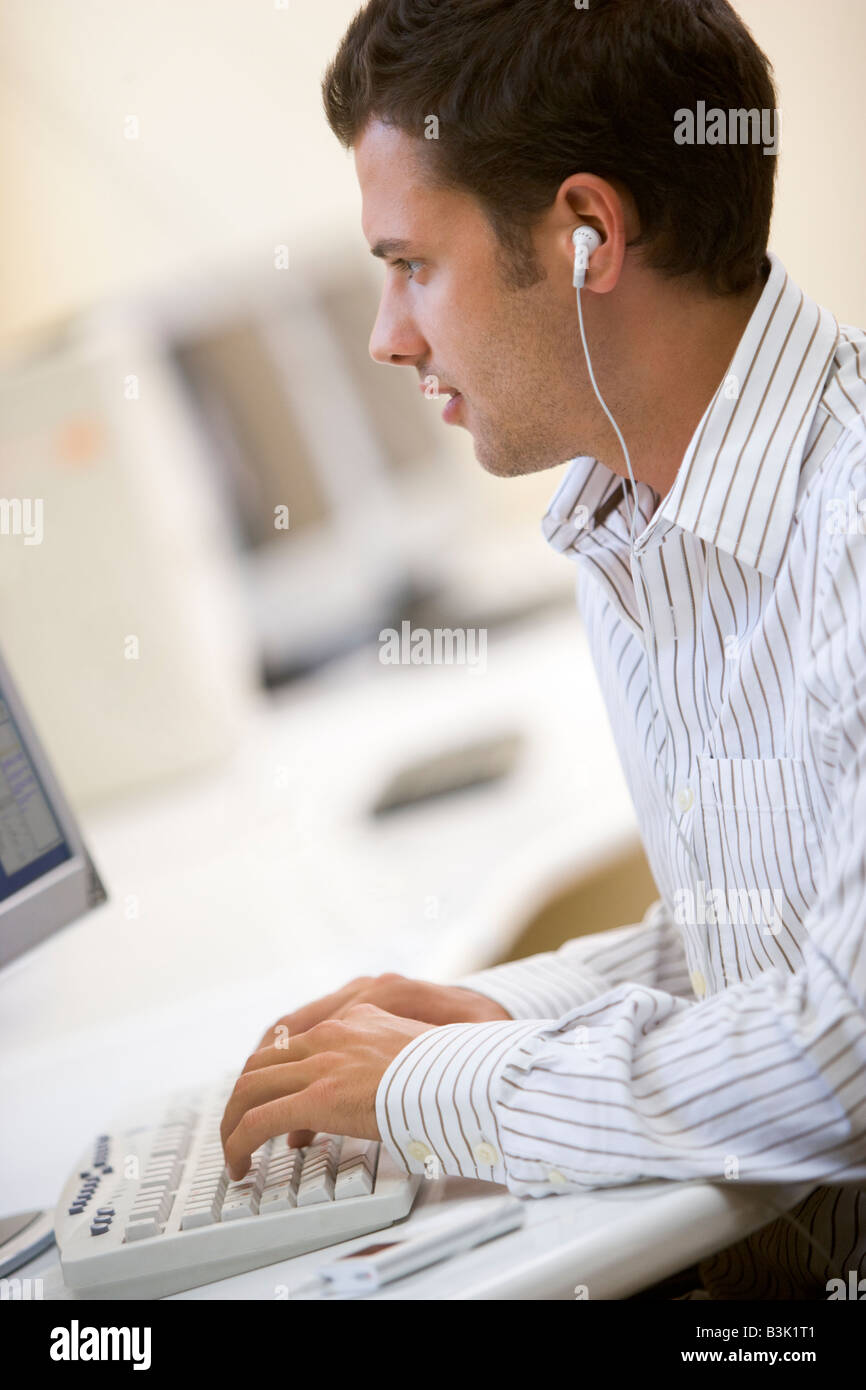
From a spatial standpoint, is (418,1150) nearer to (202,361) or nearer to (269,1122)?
(269,1122)

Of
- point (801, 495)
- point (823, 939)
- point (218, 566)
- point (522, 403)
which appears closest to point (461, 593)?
point (218, 566)

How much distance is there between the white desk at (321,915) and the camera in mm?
587

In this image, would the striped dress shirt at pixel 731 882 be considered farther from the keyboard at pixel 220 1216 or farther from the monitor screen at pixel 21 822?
the monitor screen at pixel 21 822

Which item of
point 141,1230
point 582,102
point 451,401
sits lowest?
point 141,1230

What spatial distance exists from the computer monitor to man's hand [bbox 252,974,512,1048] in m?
0.21

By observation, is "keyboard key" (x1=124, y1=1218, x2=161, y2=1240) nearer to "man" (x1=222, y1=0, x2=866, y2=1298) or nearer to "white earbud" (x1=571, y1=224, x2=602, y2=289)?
"man" (x1=222, y1=0, x2=866, y2=1298)

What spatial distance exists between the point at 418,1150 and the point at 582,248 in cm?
59

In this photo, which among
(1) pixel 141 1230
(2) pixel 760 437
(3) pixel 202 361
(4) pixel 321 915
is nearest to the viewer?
(1) pixel 141 1230

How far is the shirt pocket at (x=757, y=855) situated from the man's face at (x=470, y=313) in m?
0.30

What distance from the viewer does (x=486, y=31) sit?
2.81 ft

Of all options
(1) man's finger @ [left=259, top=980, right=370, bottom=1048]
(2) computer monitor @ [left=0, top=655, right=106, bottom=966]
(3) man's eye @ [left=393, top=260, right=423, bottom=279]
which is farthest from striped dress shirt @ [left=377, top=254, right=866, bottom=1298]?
(2) computer monitor @ [left=0, top=655, right=106, bottom=966]

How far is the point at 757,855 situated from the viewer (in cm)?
79

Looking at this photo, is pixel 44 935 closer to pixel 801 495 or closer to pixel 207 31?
pixel 801 495

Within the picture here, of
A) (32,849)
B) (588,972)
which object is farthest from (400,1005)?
(32,849)
